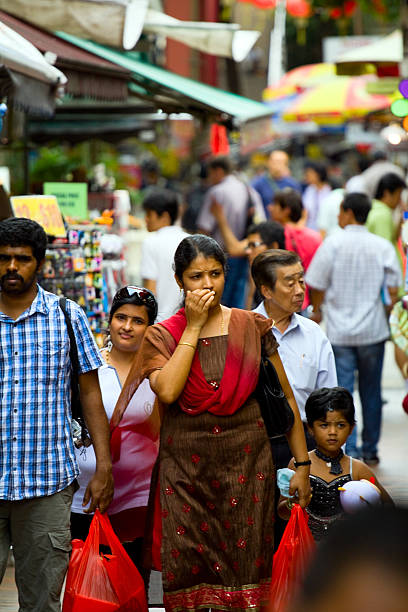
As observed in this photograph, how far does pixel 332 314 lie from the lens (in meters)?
8.34

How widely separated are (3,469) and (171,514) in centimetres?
66

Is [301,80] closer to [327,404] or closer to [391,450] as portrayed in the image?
[391,450]

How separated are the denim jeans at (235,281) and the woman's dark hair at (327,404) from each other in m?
6.42

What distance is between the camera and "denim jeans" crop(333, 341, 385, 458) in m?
8.38

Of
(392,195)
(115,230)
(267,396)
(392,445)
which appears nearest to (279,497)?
(267,396)

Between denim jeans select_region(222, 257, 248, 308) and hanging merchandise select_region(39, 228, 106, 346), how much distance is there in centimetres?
374

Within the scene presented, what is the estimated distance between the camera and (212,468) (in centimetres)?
427

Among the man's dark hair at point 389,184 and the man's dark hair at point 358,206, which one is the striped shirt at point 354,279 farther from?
the man's dark hair at point 389,184

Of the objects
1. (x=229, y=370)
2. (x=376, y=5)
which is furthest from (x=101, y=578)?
(x=376, y=5)

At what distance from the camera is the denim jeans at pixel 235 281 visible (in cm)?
1159

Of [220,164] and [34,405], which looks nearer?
[34,405]

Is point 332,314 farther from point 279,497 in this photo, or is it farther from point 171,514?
point 171,514

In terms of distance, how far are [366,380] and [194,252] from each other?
4.42 metres

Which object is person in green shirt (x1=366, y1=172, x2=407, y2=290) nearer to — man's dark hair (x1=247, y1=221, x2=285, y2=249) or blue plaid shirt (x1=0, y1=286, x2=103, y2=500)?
man's dark hair (x1=247, y1=221, x2=285, y2=249)
